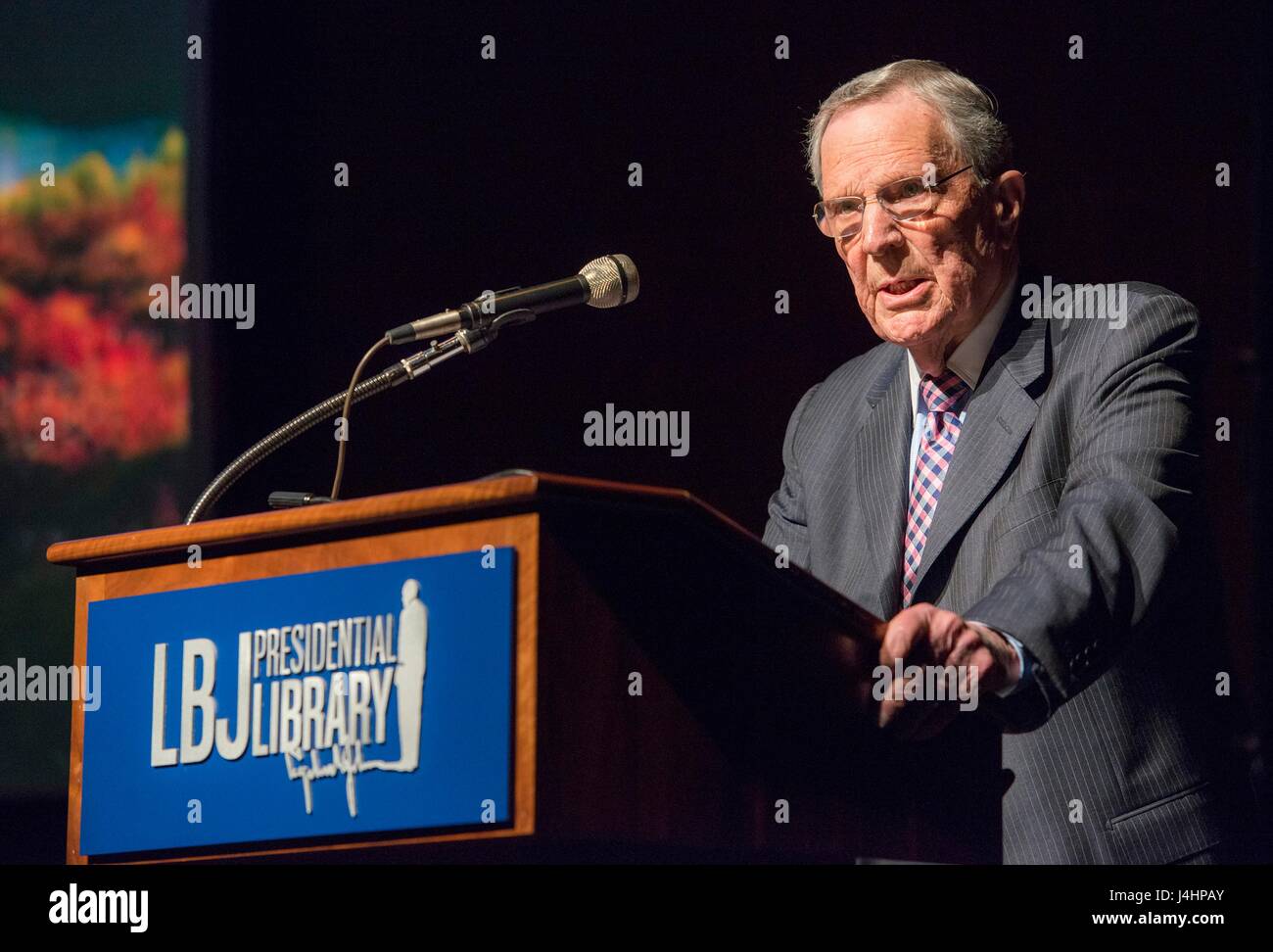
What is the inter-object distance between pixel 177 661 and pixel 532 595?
49 cm

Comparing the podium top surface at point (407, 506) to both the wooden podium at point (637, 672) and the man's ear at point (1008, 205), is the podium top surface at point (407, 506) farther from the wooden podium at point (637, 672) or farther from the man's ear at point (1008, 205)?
the man's ear at point (1008, 205)

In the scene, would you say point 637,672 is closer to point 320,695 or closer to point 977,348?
point 320,695

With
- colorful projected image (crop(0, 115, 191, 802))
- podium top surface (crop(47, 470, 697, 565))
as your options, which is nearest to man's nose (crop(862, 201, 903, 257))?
podium top surface (crop(47, 470, 697, 565))

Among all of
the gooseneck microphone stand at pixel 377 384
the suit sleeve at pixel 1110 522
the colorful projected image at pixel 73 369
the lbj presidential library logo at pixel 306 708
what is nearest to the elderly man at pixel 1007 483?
Answer: the suit sleeve at pixel 1110 522

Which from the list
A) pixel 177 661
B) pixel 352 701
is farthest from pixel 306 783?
pixel 177 661

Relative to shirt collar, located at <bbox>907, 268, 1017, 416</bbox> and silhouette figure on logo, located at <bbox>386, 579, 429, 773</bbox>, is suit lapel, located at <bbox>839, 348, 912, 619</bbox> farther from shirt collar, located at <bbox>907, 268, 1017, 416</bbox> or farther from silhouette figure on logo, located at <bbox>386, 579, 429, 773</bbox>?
silhouette figure on logo, located at <bbox>386, 579, 429, 773</bbox>

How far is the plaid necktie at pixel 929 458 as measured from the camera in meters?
2.34

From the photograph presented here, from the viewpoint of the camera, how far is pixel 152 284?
3.59 m

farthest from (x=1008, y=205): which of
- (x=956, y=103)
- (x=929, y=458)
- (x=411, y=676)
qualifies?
(x=411, y=676)

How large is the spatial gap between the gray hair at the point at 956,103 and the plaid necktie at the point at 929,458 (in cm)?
32

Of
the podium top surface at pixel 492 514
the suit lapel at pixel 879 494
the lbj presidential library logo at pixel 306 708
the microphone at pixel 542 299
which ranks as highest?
the microphone at pixel 542 299

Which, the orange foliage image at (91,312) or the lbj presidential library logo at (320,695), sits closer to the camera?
the lbj presidential library logo at (320,695)

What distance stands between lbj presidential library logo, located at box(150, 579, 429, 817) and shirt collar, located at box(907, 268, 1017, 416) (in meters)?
1.12
